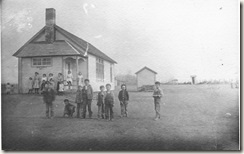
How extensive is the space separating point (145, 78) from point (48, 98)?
4.92 feet

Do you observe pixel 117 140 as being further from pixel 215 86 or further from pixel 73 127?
pixel 215 86

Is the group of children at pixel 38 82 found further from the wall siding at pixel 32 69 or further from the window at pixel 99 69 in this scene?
the window at pixel 99 69

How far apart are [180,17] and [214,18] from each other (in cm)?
50

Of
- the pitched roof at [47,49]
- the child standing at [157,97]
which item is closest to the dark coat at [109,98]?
the child standing at [157,97]

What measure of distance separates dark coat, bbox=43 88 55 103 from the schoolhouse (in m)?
0.28

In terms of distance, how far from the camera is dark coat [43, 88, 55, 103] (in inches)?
138

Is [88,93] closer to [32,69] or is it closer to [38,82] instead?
[38,82]

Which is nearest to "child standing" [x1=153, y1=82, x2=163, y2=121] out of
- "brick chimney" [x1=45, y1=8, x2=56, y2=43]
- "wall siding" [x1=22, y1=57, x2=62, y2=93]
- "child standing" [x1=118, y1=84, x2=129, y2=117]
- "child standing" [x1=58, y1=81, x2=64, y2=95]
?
"child standing" [x1=118, y1=84, x2=129, y2=117]

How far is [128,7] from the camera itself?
3467 mm

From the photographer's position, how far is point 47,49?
368 centimetres

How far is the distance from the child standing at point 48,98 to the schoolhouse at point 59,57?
0.83ft

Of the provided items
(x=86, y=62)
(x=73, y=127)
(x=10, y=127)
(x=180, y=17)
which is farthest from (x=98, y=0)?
(x=10, y=127)

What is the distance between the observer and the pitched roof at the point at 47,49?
361cm

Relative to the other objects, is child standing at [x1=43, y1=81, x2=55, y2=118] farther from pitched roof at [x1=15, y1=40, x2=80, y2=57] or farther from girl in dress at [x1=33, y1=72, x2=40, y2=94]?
pitched roof at [x1=15, y1=40, x2=80, y2=57]
